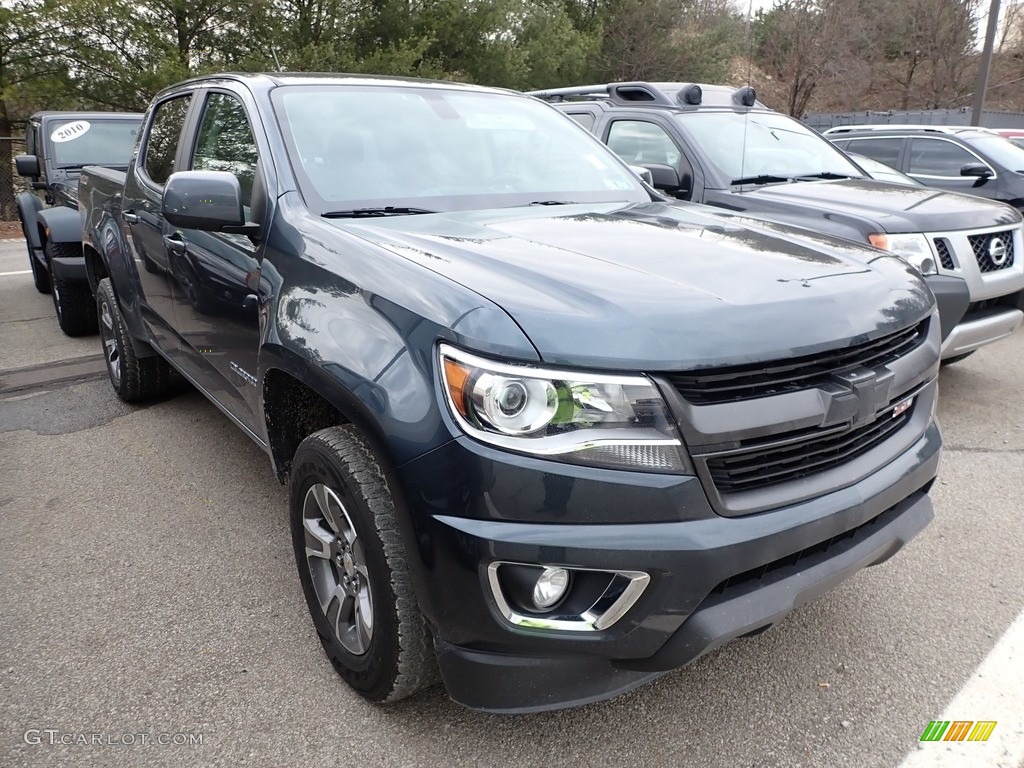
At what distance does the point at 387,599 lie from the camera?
192 cm

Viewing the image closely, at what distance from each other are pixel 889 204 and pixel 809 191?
1.72ft

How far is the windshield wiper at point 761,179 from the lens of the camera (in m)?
5.25

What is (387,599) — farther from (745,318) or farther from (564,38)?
(564,38)

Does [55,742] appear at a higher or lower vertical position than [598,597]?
lower

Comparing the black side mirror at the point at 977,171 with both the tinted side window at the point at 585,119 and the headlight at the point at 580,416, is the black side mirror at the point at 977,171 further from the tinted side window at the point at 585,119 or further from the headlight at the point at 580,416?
the headlight at the point at 580,416

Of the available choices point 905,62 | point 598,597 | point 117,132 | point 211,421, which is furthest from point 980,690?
point 905,62

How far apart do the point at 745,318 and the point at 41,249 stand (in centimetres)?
768

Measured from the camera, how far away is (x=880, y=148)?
29.9 feet

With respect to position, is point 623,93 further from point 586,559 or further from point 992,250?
point 586,559

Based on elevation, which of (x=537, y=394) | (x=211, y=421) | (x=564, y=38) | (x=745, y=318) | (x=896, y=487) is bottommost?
(x=211, y=421)

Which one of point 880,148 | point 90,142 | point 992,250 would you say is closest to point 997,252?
point 992,250

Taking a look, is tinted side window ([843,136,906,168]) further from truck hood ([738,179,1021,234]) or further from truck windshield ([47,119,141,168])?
truck windshield ([47,119,141,168])

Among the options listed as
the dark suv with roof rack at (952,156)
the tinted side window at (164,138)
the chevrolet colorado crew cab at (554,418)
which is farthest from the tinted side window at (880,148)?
the tinted side window at (164,138)

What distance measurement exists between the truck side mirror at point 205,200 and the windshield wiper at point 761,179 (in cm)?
363
